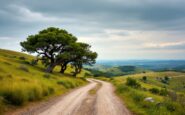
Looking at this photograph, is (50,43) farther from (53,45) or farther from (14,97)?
(14,97)

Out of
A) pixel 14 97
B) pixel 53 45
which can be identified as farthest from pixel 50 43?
pixel 14 97

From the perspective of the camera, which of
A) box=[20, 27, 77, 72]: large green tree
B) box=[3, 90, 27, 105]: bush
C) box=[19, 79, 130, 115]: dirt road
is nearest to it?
box=[19, 79, 130, 115]: dirt road

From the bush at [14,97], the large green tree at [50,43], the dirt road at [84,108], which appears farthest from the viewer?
the large green tree at [50,43]

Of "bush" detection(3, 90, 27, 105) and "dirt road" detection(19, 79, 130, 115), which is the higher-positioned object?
"bush" detection(3, 90, 27, 105)

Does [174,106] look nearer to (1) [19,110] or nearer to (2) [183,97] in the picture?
(2) [183,97]

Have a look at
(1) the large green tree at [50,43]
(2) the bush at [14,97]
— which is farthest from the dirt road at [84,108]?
(1) the large green tree at [50,43]

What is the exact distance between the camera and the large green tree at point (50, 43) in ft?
198

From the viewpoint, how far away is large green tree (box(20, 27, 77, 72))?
60438 millimetres

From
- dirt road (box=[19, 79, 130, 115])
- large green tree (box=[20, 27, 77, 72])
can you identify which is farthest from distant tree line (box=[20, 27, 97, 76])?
dirt road (box=[19, 79, 130, 115])

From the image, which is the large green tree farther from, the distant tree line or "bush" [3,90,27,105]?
"bush" [3,90,27,105]

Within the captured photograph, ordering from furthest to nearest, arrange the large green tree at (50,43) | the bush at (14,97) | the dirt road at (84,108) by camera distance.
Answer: the large green tree at (50,43) < the bush at (14,97) < the dirt road at (84,108)

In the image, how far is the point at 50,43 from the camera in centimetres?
6188

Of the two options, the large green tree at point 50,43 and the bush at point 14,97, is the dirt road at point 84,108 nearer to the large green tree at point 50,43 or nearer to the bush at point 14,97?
the bush at point 14,97

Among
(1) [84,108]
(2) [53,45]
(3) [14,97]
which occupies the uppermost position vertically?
(2) [53,45]
